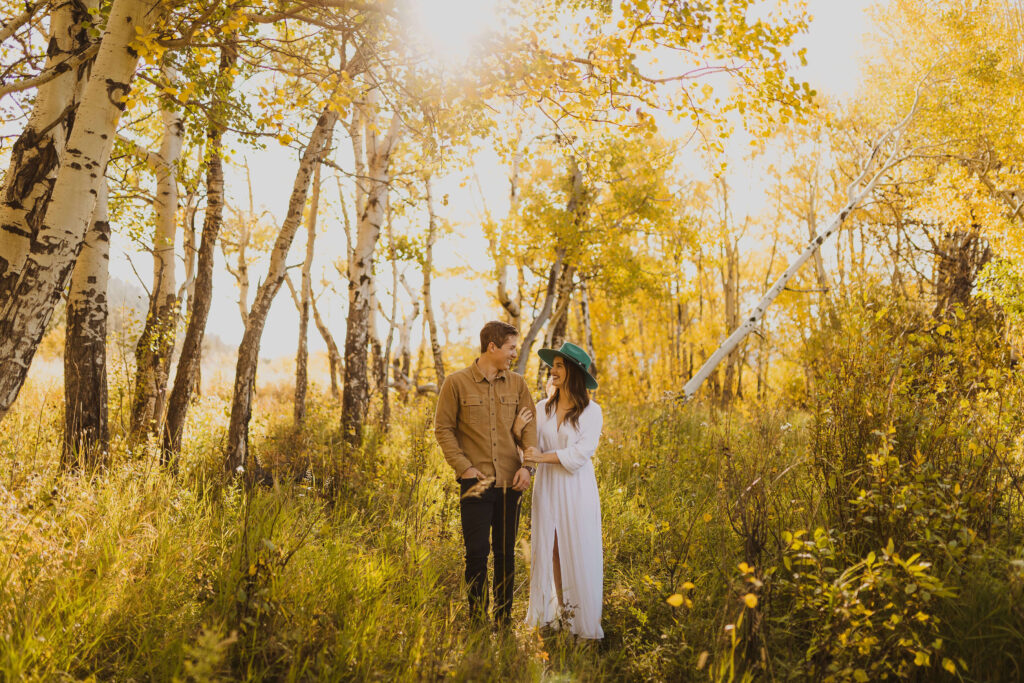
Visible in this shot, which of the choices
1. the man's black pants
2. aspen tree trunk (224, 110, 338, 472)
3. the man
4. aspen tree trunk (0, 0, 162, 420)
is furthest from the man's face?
aspen tree trunk (224, 110, 338, 472)

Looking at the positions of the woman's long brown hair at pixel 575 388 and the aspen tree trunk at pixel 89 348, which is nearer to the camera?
the woman's long brown hair at pixel 575 388

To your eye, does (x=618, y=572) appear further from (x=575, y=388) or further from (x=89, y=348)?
(x=89, y=348)

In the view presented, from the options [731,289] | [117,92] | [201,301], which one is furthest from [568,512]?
[731,289]

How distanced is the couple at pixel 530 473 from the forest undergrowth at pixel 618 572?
297 millimetres

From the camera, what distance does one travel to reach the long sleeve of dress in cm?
399

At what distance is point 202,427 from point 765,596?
758cm

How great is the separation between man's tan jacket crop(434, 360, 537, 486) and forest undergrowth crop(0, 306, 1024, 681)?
2.04 feet

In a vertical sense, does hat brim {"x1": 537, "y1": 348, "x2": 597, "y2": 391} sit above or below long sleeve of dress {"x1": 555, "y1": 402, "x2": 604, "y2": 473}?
above

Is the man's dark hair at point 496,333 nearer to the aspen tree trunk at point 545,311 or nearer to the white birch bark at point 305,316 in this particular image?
the white birch bark at point 305,316

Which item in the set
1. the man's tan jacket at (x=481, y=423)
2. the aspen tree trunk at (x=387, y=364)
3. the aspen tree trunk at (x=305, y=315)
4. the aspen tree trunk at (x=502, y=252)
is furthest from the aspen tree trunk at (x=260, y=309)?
the aspen tree trunk at (x=502, y=252)

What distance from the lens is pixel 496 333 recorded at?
4172mm

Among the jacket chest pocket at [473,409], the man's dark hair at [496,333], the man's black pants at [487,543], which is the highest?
the man's dark hair at [496,333]

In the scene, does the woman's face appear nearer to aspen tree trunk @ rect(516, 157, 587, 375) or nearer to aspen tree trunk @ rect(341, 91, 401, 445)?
aspen tree trunk @ rect(341, 91, 401, 445)

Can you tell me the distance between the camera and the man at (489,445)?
3945 millimetres
